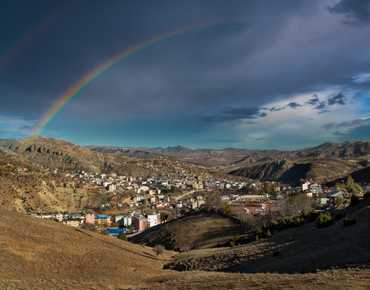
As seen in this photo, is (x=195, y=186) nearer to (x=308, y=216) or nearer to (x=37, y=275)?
(x=308, y=216)

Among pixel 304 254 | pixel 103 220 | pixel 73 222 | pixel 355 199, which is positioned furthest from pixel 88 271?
pixel 103 220

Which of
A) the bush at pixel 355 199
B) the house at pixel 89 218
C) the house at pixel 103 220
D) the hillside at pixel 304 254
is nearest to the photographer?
the hillside at pixel 304 254

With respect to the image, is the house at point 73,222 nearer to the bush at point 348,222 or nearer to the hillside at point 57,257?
the hillside at point 57,257

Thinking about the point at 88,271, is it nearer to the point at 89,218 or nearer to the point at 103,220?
the point at 89,218

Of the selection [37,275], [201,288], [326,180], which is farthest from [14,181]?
[326,180]

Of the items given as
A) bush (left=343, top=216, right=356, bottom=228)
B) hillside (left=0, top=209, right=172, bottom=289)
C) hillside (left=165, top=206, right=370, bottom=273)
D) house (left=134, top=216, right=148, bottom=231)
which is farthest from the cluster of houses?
bush (left=343, top=216, right=356, bottom=228)

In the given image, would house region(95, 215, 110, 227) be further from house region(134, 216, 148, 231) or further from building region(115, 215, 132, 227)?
house region(134, 216, 148, 231)

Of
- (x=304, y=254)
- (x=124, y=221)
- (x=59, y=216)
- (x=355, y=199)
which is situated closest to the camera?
(x=304, y=254)

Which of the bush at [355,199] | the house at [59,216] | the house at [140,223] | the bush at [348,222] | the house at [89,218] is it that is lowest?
the house at [140,223]

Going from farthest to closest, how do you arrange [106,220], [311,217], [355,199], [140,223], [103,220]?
[106,220]
[103,220]
[140,223]
[355,199]
[311,217]

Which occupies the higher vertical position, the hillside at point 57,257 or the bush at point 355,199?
the bush at point 355,199

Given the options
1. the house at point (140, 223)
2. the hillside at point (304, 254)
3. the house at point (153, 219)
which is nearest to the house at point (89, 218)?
the house at point (140, 223)

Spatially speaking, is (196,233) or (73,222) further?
(73,222)
